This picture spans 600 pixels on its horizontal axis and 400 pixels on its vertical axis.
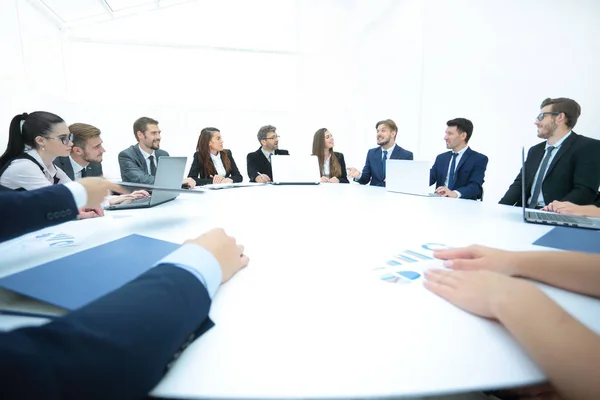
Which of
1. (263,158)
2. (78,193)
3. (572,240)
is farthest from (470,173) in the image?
(78,193)

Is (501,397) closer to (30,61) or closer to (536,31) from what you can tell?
(536,31)

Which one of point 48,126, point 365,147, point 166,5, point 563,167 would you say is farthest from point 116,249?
point 166,5

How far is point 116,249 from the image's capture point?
0.69 m

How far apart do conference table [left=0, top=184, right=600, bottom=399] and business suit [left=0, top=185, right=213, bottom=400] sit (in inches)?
1.8

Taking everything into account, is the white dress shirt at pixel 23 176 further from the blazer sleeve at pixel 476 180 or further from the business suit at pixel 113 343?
the blazer sleeve at pixel 476 180

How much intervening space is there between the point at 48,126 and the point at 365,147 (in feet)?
15.2

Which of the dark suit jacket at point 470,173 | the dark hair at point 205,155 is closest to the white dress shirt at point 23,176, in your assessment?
the dark hair at point 205,155

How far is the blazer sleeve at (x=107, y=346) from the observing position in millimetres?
247

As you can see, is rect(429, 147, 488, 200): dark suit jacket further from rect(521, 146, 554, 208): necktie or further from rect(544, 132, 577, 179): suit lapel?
rect(544, 132, 577, 179): suit lapel

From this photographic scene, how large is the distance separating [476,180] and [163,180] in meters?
2.71

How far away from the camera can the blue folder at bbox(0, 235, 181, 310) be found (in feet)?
1.48

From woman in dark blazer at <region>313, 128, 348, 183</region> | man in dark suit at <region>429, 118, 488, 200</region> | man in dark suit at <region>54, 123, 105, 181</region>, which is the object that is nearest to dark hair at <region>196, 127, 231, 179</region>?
man in dark suit at <region>54, 123, 105, 181</region>

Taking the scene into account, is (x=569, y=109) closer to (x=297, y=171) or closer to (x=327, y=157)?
(x=297, y=171)

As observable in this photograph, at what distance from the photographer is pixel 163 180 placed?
1.49 metres
